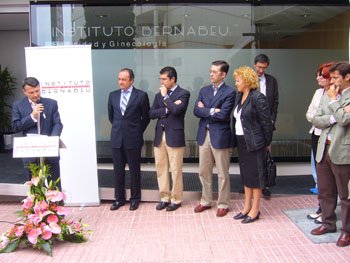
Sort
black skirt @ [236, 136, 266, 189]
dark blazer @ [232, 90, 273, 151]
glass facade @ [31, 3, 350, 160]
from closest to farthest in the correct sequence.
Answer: dark blazer @ [232, 90, 273, 151]
black skirt @ [236, 136, 266, 189]
glass facade @ [31, 3, 350, 160]

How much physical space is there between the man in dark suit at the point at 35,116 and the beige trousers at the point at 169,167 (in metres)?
1.30

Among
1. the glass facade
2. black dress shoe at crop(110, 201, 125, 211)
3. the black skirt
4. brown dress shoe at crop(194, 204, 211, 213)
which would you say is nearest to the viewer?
the black skirt

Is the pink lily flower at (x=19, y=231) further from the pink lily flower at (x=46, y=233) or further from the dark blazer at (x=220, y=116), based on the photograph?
the dark blazer at (x=220, y=116)

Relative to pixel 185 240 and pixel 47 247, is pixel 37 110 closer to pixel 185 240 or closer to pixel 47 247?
pixel 47 247

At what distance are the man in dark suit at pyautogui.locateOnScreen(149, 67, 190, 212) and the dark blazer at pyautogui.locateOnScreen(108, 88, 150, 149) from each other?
18 cm

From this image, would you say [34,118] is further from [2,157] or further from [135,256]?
[2,157]

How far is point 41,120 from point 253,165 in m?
2.54

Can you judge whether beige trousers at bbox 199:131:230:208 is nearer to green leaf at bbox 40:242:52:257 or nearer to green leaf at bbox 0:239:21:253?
green leaf at bbox 40:242:52:257

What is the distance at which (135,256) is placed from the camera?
425cm

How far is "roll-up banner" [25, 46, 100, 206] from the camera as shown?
561 cm

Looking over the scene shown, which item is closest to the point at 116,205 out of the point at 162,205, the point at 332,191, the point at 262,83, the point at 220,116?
the point at 162,205

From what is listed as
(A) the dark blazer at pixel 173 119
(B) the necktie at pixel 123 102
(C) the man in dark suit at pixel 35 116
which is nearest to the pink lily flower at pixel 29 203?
(C) the man in dark suit at pixel 35 116

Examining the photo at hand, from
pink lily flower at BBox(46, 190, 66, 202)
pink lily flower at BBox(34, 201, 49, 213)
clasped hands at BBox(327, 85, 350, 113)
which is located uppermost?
clasped hands at BBox(327, 85, 350, 113)

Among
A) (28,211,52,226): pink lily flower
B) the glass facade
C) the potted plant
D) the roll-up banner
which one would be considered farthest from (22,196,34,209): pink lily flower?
the potted plant
